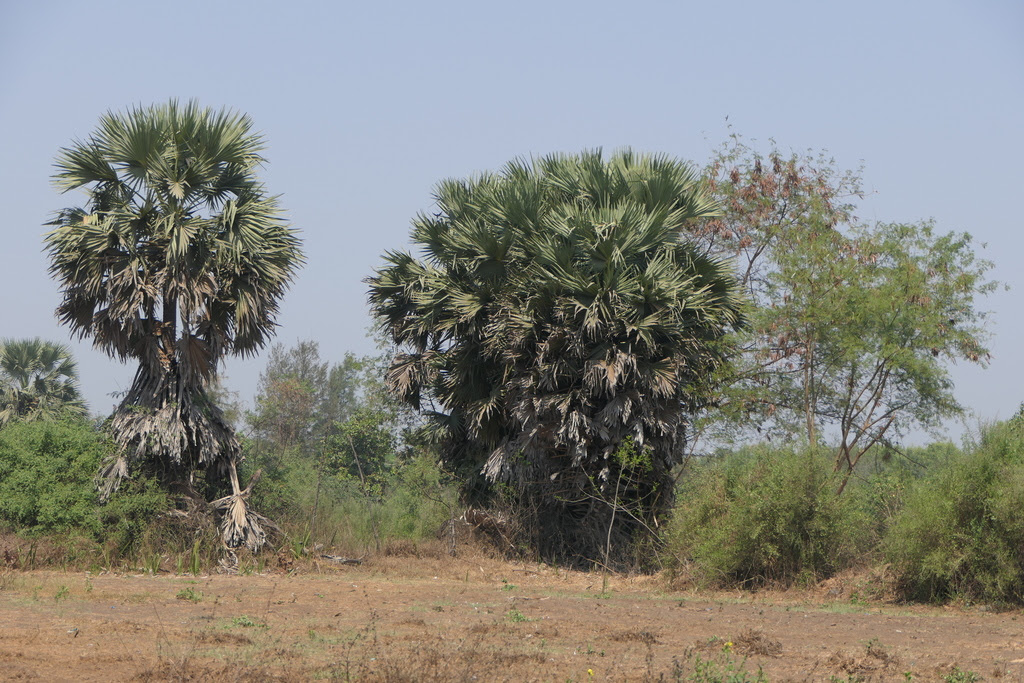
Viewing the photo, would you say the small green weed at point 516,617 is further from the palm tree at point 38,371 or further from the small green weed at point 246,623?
the palm tree at point 38,371

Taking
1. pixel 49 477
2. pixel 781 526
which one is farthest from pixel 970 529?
pixel 49 477

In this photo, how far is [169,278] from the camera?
52.0 feet

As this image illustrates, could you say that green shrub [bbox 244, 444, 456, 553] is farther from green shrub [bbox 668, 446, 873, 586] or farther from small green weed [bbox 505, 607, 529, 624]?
small green weed [bbox 505, 607, 529, 624]

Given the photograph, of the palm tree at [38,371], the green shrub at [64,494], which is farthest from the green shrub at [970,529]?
the palm tree at [38,371]

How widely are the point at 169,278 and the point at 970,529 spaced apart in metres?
12.3

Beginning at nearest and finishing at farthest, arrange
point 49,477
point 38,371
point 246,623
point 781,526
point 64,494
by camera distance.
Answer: point 246,623 → point 781,526 → point 64,494 → point 49,477 → point 38,371

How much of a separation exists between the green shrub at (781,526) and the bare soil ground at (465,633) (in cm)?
40

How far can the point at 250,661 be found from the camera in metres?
7.78

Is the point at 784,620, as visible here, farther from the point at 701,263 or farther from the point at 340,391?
the point at 340,391

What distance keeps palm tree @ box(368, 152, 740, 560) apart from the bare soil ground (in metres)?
2.29

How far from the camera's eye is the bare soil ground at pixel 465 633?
748 cm

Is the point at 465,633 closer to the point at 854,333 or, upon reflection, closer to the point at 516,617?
the point at 516,617

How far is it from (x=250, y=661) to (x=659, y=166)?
40.8 ft

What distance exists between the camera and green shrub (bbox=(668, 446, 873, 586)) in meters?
13.6
